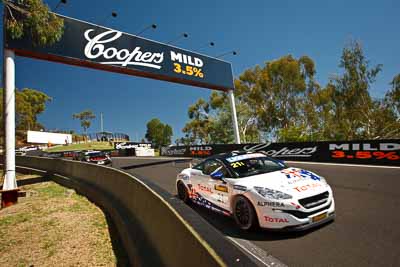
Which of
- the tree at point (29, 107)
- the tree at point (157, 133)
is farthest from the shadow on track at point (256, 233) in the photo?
the tree at point (157, 133)

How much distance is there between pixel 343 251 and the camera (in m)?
3.84

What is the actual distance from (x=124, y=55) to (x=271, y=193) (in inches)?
589

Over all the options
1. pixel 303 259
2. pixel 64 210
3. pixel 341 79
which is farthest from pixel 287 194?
pixel 341 79

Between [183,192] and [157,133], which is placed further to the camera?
[157,133]

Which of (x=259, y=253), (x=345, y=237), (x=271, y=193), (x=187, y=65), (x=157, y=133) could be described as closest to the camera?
(x=259, y=253)

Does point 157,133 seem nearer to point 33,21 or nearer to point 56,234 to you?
point 33,21

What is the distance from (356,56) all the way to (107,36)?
2711cm

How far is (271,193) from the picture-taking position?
179 inches

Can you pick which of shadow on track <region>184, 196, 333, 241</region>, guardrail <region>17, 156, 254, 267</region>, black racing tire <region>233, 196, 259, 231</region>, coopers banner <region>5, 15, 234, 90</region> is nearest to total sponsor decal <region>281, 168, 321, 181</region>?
shadow on track <region>184, 196, 333, 241</region>

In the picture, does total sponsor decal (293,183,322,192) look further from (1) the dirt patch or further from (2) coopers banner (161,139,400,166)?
(2) coopers banner (161,139,400,166)

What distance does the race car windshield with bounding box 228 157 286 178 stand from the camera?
559 centimetres

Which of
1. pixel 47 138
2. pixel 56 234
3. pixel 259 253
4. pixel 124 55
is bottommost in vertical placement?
pixel 56 234

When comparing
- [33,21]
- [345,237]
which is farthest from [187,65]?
[345,237]

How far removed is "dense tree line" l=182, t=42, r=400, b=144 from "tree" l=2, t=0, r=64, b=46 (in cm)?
2936
